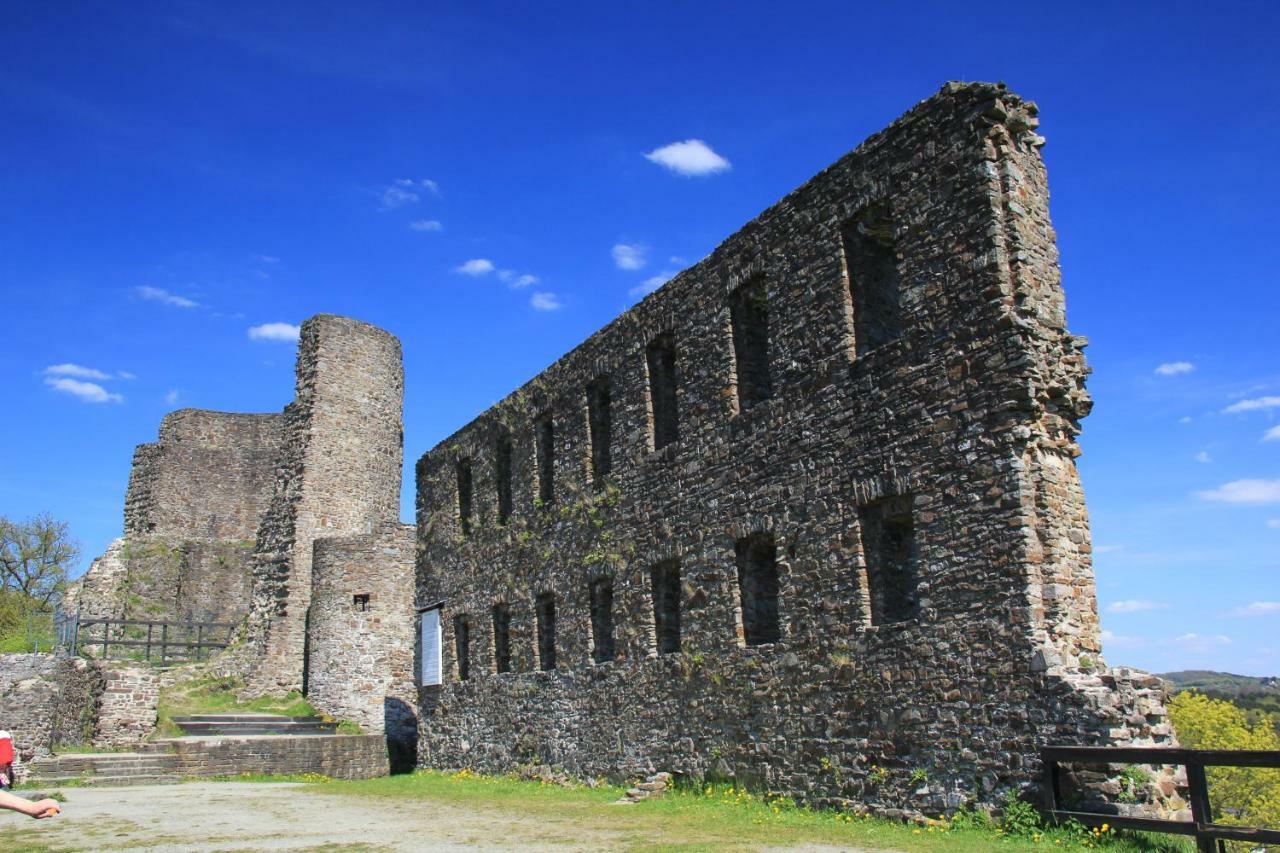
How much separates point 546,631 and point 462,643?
3.91 m

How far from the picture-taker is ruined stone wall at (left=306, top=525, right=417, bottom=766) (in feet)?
92.1

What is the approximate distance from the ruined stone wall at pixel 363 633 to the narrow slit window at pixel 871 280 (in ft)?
63.8

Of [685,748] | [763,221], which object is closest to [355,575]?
[685,748]

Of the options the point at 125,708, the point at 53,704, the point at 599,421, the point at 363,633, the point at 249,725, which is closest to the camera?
the point at 599,421

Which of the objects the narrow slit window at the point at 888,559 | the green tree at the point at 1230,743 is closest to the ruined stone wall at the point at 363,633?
the narrow slit window at the point at 888,559

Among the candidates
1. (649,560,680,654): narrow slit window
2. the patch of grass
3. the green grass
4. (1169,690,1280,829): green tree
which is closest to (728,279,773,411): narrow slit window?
(649,560,680,654): narrow slit window

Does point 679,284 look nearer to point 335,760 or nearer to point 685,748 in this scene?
point 685,748

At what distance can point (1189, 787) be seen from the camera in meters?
8.07

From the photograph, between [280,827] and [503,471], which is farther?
[503,471]

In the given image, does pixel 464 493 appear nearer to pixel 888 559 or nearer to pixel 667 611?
pixel 667 611

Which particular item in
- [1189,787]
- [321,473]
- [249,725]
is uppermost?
[321,473]

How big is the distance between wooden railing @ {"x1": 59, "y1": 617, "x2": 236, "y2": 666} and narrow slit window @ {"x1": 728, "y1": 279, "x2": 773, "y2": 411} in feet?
69.9

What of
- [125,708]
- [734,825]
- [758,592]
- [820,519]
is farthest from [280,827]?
[125,708]

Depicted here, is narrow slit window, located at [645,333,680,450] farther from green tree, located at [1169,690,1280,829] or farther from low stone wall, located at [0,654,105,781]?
green tree, located at [1169,690,1280,829]
